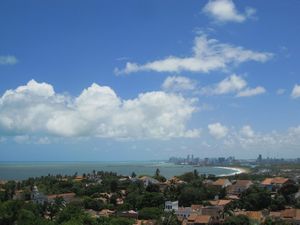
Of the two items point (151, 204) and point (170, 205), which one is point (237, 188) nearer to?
point (170, 205)

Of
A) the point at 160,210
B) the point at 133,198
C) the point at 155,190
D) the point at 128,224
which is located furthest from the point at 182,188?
the point at 128,224

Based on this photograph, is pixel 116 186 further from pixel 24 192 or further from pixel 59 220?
pixel 59 220

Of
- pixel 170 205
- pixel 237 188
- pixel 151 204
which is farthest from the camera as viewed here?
pixel 237 188

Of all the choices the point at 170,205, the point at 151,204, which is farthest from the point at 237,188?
the point at 151,204

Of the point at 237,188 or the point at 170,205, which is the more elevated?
the point at 237,188

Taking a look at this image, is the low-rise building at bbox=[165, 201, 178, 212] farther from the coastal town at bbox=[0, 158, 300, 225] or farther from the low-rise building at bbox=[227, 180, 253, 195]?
the low-rise building at bbox=[227, 180, 253, 195]

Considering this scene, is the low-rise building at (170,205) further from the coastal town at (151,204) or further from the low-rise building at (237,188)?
the low-rise building at (237,188)

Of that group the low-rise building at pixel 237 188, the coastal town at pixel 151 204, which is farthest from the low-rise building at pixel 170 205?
the low-rise building at pixel 237 188

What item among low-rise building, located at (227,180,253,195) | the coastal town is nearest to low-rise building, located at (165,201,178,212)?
the coastal town

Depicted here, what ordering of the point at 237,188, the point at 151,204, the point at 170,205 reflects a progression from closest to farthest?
the point at 170,205 < the point at 151,204 < the point at 237,188
